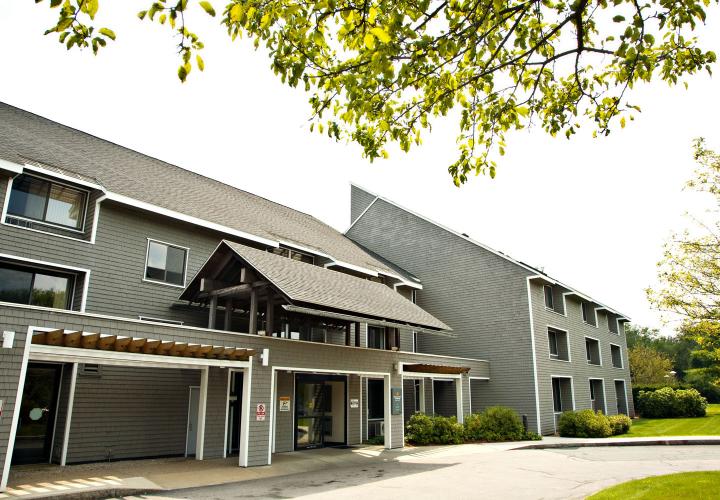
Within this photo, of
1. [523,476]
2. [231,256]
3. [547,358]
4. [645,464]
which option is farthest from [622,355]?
[231,256]

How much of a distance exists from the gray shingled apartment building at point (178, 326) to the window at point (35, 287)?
1.4 inches

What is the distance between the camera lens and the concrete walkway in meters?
10.3

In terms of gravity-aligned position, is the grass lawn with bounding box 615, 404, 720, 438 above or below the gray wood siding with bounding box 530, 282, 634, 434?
below

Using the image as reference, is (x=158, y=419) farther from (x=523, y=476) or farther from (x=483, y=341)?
(x=483, y=341)

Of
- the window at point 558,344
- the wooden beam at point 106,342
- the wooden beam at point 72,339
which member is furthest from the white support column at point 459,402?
the wooden beam at point 72,339

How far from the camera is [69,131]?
61.5ft

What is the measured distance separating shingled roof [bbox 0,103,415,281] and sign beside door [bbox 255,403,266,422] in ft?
22.3

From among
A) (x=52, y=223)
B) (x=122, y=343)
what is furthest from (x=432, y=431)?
(x=52, y=223)

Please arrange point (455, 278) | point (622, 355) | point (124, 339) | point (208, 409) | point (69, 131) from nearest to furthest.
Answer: point (124, 339) < point (208, 409) < point (69, 131) < point (455, 278) < point (622, 355)

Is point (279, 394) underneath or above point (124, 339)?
underneath

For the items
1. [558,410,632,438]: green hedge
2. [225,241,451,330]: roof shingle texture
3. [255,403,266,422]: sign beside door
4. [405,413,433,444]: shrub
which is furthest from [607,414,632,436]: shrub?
[255,403,266,422]: sign beside door

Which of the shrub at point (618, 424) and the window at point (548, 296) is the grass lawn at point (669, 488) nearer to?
the shrub at point (618, 424)

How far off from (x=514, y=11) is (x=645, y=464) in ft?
44.9

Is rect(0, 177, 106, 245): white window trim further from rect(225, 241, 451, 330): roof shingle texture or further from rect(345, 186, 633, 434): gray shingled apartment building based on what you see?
rect(345, 186, 633, 434): gray shingled apartment building
